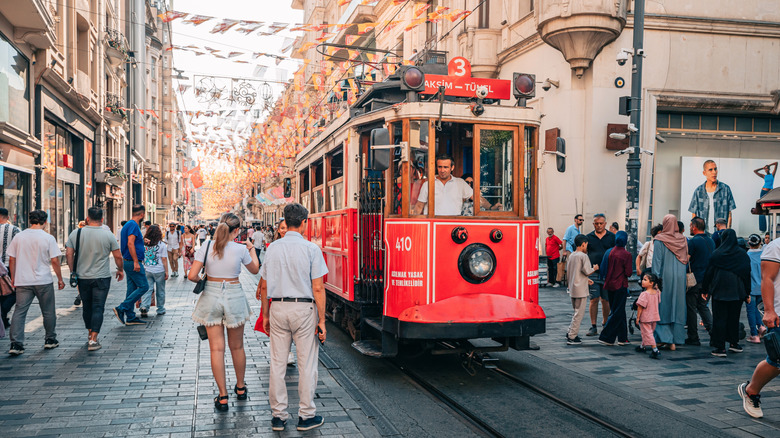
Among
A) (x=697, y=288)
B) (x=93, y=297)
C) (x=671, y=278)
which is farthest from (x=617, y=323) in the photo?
(x=93, y=297)

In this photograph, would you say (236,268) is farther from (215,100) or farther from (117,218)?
(117,218)

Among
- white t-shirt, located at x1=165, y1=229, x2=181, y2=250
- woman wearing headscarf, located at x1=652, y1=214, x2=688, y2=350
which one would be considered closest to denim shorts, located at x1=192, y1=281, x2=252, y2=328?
woman wearing headscarf, located at x1=652, y1=214, x2=688, y2=350

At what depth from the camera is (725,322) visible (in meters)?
8.34

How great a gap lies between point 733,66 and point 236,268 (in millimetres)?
16145

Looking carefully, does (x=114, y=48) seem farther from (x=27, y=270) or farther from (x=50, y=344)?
(x=50, y=344)

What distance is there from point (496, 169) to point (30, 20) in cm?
1322

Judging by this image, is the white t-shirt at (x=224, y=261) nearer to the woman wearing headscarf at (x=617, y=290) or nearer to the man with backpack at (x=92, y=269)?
the man with backpack at (x=92, y=269)

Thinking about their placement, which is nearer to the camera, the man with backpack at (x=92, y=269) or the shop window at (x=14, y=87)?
the man with backpack at (x=92, y=269)

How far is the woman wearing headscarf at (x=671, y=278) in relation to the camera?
8.64m

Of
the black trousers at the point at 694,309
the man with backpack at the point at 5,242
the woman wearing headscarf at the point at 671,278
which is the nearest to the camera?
the man with backpack at the point at 5,242

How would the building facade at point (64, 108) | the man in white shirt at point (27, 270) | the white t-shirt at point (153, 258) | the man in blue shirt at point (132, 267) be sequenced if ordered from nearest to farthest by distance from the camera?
the man in white shirt at point (27, 270)
the man in blue shirt at point (132, 267)
the white t-shirt at point (153, 258)
the building facade at point (64, 108)

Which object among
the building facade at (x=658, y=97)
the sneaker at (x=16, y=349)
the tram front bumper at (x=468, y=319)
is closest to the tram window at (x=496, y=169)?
the tram front bumper at (x=468, y=319)

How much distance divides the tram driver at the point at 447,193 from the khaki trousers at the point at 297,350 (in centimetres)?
210

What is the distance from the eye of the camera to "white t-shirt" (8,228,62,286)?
771cm
